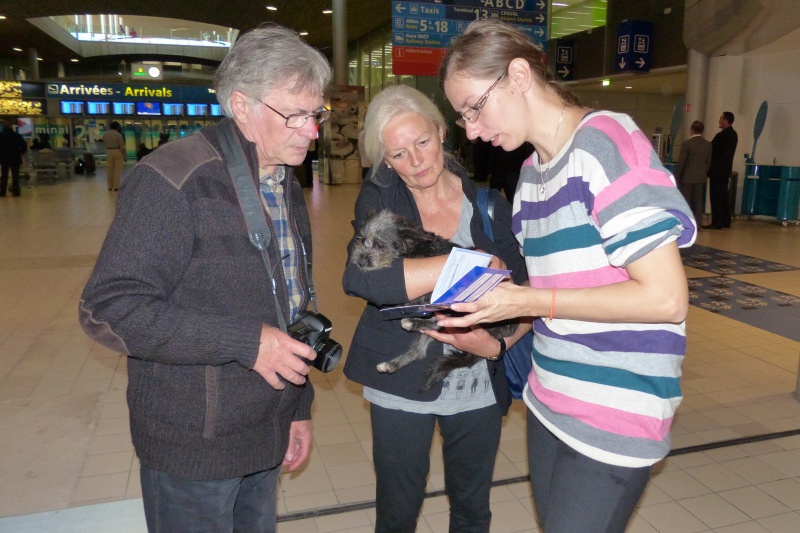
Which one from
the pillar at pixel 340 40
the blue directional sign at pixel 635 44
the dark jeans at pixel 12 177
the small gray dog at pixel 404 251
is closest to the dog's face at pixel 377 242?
the small gray dog at pixel 404 251

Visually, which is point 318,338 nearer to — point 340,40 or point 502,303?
point 502,303

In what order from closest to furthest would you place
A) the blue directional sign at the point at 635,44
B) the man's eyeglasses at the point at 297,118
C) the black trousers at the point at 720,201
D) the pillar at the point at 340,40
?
the man's eyeglasses at the point at 297,118
the black trousers at the point at 720,201
the blue directional sign at the point at 635,44
the pillar at the point at 340,40

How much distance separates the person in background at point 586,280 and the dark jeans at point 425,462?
42cm

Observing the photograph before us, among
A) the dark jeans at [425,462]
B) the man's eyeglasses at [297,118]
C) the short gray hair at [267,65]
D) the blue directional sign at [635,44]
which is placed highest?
the blue directional sign at [635,44]

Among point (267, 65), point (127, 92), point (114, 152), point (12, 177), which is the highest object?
point (127, 92)

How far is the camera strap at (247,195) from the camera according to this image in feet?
4.93

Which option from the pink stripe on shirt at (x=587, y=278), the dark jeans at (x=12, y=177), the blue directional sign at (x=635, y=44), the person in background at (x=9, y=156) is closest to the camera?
the pink stripe on shirt at (x=587, y=278)

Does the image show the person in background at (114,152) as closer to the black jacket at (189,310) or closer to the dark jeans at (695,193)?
the dark jeans at (695,193)

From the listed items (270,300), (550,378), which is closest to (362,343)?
(270,300)

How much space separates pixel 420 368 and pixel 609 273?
79 cm

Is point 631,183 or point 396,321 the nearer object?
point 631,183

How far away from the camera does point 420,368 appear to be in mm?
1947

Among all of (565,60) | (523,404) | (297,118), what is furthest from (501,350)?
(565,60)

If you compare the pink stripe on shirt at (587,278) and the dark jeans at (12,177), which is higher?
the pink stripe on shirt at (587,278)
